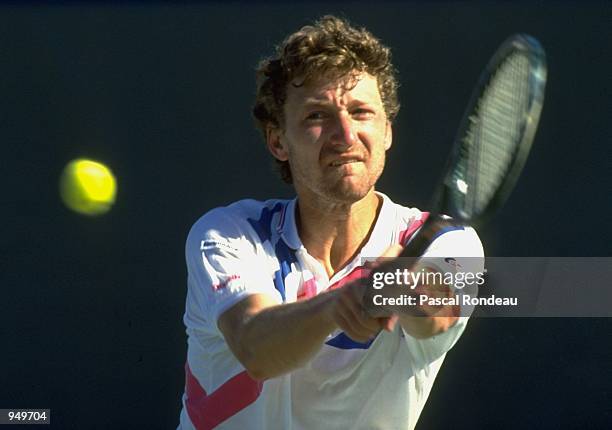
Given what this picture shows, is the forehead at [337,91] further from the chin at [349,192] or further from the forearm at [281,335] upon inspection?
the forearm at [281,335]

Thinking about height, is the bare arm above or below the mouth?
below

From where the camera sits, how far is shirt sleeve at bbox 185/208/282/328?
2398 mm

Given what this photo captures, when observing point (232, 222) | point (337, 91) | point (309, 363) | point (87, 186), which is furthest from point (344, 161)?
point (87, 186)

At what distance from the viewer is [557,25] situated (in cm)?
382

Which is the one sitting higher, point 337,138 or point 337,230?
point 337,138

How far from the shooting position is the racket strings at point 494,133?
2141mm

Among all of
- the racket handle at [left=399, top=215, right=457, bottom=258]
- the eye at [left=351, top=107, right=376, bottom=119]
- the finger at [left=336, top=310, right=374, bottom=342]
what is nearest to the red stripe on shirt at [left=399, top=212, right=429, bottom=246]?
the eye at [left=351, top=107, right=376, bottom=119]

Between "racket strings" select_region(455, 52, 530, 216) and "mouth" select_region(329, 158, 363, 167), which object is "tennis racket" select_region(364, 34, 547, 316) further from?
"mouth" select_region(329, 158, 363, 167)

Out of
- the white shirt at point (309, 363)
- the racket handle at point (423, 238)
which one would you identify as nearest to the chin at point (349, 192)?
the white shirt at point (309, 363)

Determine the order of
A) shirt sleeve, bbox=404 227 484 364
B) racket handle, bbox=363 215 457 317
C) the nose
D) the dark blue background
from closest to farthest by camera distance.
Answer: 1. racket handle, bbox=363 215 457 317
2. shirt sleeve, bbox=404 227 484 364
3. the nose
4. the dark blue background

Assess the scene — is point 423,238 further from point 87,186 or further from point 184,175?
point 87,186

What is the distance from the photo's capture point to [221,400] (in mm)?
2561

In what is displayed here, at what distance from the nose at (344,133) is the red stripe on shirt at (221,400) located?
493 mm

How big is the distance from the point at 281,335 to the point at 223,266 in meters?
0.34
